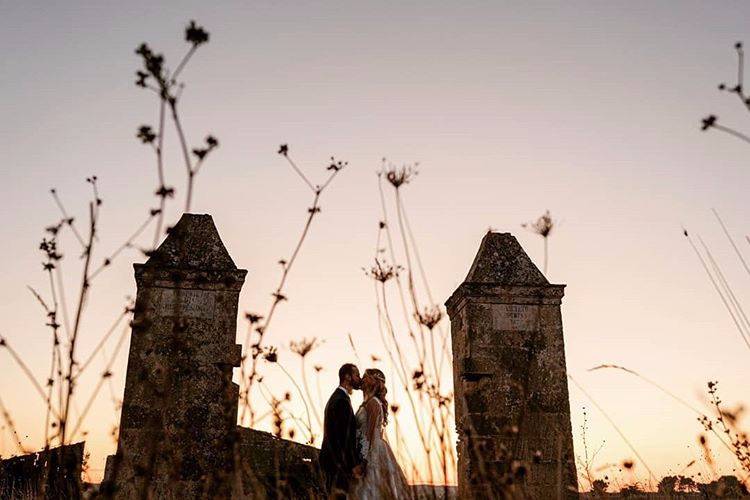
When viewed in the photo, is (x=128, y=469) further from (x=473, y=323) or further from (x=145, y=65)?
(x=145, y=65)

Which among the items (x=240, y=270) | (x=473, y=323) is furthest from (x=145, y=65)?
(x=473, y=323)

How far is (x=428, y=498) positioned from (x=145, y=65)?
2145 mm

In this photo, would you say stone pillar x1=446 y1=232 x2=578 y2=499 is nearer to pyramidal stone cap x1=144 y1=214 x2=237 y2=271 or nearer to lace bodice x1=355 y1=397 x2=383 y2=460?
lace bodice x1=355 y1=397 x2=383 y2=460

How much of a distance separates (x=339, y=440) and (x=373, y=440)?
52cm

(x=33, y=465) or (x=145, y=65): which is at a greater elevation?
(x=145, y=65)

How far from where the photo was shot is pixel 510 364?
6.51 metres

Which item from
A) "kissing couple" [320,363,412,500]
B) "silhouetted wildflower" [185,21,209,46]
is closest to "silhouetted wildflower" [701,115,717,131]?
"silhouetted wildflower" [185,21,209,46]

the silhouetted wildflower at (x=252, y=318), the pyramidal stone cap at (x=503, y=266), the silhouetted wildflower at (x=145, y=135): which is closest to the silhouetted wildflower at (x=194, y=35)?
the silhouetted wildflower at (x=145, y=135)

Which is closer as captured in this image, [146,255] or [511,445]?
[146,255]

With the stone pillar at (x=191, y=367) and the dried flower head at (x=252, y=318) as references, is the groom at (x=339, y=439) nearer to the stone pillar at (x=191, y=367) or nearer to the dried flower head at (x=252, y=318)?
the stone pillar at (x=191, y=367)

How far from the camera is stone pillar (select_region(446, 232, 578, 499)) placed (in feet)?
20.4

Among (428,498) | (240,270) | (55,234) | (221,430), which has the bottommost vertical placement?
(428,498)

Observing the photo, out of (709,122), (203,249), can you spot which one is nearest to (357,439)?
(203,249)

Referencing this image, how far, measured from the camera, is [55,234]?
8.50 ft
